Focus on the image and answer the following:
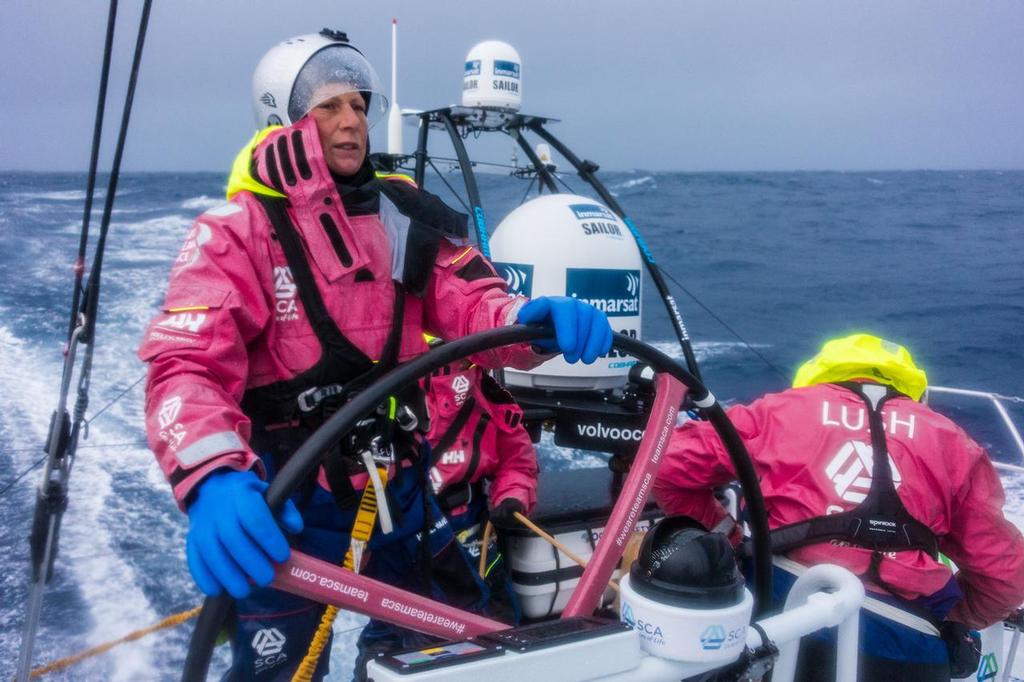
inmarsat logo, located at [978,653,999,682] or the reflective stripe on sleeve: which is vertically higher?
the reflective stripe on sleeve

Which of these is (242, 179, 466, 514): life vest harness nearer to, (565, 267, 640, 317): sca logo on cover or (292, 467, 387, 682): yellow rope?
(292, 467, 387, 682): yellow rope

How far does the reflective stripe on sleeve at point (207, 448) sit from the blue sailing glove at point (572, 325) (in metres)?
0.50

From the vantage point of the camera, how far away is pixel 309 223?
64.4 inches

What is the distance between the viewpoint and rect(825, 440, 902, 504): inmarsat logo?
185cm

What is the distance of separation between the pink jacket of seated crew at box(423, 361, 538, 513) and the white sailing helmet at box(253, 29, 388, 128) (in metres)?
0.98

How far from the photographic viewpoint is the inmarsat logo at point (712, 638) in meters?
1.04

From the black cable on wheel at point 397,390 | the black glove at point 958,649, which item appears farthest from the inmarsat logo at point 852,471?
the black cable on wheel at point 397,390

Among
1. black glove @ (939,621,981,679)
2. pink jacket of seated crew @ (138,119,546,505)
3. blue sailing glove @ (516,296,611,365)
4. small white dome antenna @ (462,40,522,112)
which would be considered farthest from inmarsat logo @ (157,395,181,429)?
small white dome antenna @ (462,40,522,112)

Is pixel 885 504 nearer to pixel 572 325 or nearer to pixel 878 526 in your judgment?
pixel 878 526

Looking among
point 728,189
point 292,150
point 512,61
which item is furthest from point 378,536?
point 728,189

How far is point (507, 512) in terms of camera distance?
2.43m

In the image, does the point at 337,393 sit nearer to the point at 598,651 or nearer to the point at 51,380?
the point at 598,651

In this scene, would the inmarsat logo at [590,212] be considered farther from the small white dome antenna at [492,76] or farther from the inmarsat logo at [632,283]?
the small white dome antenna at [492,76]

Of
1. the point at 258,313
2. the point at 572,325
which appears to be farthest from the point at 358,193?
the point at 572,325
